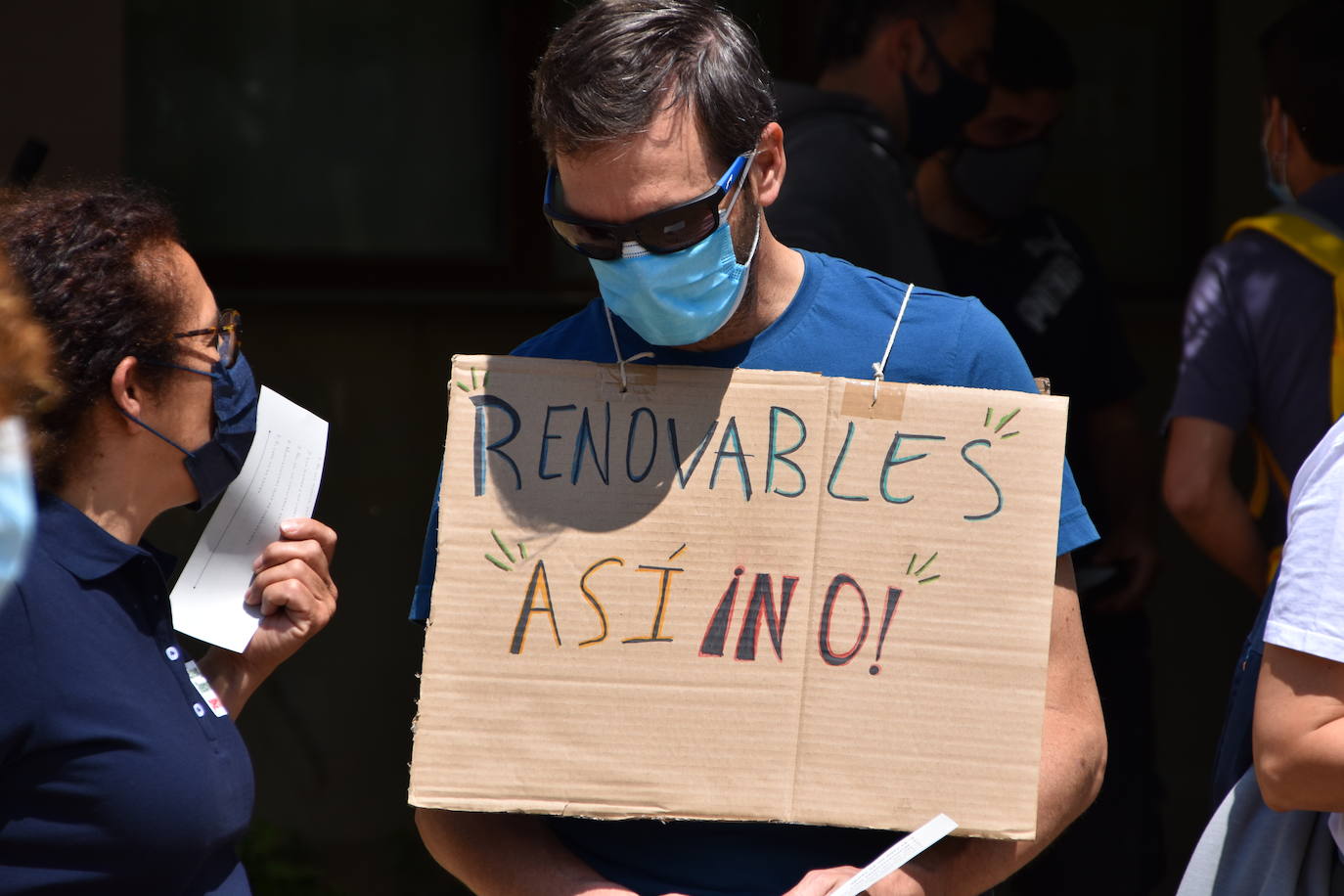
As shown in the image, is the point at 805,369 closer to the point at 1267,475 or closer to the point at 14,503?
the point at 14,503

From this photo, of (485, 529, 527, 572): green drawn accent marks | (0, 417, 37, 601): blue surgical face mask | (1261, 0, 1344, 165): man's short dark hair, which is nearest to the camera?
(0, 417, 37, 601): blue surgical face mask

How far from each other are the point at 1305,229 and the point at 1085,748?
4.94 feet

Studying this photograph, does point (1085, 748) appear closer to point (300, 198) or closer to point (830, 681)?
point (830, 681)

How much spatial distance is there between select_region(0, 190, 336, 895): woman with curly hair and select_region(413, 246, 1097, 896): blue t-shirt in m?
0.34

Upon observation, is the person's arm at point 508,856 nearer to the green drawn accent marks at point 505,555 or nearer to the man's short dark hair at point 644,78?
the green drawn accent marks at point 505,555

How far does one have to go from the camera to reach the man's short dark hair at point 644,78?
166cm

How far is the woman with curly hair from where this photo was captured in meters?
1.74

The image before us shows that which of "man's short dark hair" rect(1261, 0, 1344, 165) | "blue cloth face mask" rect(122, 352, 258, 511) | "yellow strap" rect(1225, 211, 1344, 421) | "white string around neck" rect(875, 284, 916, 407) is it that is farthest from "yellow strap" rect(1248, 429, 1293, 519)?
"blue cloth face mask" rect(122, 352, 258, 511)

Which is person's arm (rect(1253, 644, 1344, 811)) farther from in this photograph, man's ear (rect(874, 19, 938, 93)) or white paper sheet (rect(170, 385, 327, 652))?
man's ear (rect(874, 19, 938, 93))

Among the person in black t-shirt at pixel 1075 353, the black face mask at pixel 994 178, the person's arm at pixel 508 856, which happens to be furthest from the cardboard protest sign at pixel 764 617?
the black face mask at pixel 994 178

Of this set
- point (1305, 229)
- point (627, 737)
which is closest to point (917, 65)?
point (1305, 229)

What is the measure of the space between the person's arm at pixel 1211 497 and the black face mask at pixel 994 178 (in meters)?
0.77

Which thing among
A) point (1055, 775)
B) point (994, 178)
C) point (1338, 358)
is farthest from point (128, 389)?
point (994, 178)

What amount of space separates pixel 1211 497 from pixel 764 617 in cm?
184
